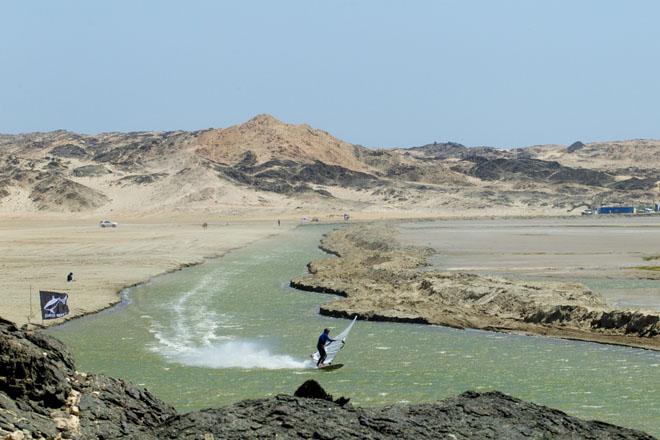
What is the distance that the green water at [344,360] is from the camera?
19.6 metres

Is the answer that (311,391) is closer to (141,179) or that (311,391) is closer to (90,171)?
(141,179)

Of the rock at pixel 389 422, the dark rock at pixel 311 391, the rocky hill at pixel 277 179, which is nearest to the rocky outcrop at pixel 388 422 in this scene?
the rock at pixel 389 422

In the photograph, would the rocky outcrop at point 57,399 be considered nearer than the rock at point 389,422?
Yes

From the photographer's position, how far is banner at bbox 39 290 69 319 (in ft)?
102

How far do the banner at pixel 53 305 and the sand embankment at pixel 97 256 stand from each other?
0.40 m

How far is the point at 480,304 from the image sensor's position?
33.5 meters

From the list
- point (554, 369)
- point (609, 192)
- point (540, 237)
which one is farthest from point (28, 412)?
point (609, 192)

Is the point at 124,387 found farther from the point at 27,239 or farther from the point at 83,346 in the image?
the point at 27,239

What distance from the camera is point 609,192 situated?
151000 millimetres

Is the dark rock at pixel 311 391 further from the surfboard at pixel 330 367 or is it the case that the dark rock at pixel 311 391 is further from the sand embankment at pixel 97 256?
the sand embankment at pixel 97 256

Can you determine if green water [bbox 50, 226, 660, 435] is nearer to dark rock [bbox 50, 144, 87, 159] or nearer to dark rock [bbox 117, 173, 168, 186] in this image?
dark rock [bbox 117, 173, 168, 186]

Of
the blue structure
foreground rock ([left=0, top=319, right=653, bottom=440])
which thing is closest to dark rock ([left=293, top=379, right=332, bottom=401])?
foreground rock ([left=0, top=319, right=653, bottom=440])

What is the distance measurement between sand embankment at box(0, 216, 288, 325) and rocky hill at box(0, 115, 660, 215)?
82.1ft

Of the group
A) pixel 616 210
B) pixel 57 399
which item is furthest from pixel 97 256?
pixel 616 210
